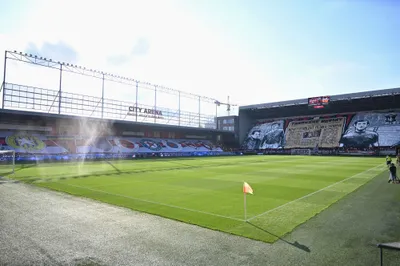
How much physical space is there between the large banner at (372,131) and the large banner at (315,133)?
2316mm

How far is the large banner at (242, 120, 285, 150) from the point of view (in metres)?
72.7

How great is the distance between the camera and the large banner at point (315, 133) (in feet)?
213

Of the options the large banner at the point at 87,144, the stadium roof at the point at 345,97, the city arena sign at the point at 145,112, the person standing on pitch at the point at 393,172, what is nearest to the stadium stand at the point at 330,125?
the stadium roof at the point at 345,97

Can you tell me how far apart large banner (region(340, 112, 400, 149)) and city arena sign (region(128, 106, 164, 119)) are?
43.1m

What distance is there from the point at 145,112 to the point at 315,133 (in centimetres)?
4372

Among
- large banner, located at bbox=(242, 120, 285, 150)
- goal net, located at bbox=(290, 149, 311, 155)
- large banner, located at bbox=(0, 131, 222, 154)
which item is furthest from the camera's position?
large banner, located at bbox=(242, 120, 285, 150)

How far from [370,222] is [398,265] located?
10.7 ft

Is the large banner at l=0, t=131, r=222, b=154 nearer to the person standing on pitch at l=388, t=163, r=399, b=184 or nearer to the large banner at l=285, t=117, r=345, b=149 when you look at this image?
the large banner at l=285, t=117, r=345, b=149

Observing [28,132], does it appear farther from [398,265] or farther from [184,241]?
[398,265]

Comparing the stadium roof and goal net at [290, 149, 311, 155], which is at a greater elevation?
the stadium roof

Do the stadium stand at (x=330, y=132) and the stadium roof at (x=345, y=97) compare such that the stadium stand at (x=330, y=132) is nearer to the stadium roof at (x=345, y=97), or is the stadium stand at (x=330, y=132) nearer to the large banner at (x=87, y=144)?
the stadium roof at (x=345, y=97)

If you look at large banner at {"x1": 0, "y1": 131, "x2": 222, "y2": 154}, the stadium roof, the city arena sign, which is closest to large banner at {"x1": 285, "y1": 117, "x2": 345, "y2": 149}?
the stadium roof

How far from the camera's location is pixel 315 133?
225 ft

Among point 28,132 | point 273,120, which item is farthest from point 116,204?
point 273,120
